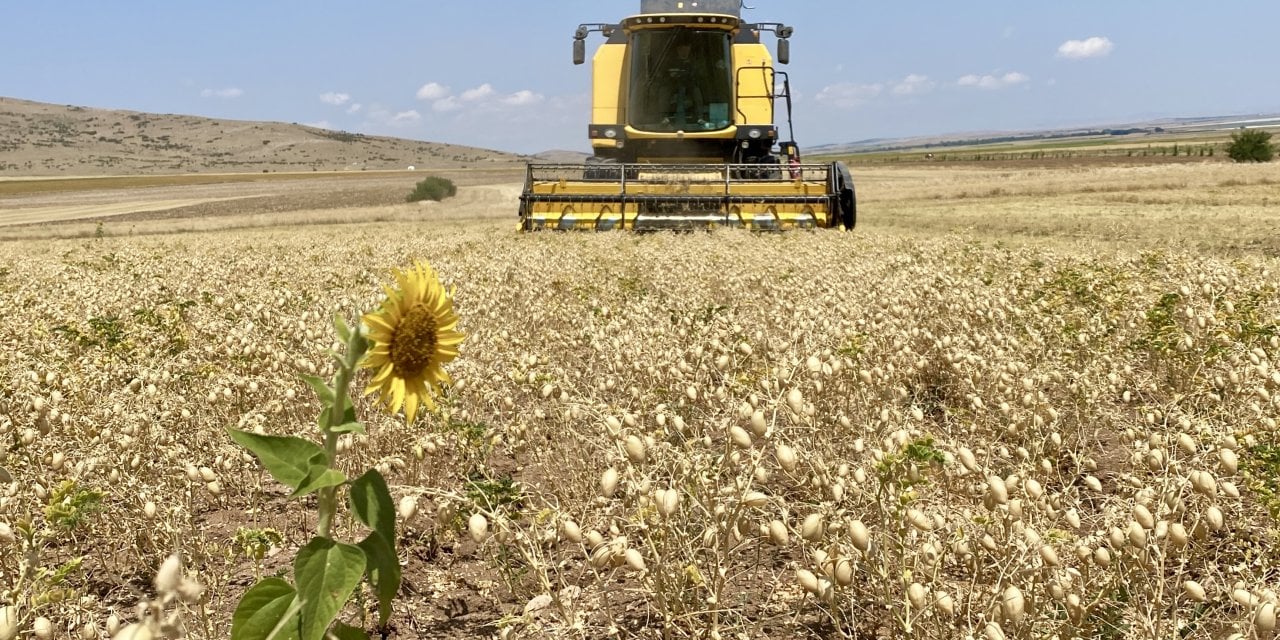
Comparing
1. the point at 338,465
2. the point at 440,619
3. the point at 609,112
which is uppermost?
the point at 609,112

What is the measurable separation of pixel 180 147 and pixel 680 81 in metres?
154

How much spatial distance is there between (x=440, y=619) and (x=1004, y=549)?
1814mm

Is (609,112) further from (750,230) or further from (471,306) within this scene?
(471,306)

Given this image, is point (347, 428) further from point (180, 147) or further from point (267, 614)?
point (180, 147)

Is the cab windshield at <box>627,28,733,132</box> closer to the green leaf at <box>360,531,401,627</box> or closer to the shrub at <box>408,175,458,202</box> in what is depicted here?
the green leaf at <box>360,531,401,627</box>

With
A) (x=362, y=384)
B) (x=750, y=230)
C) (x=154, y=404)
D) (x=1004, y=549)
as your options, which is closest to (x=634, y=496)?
(x=1004, y=549)

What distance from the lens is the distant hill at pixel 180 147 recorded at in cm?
12504

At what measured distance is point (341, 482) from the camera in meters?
1.63

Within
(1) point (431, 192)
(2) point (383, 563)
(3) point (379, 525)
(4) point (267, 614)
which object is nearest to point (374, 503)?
(3) point (379, 525)

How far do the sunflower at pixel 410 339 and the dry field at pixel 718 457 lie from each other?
0.34 m

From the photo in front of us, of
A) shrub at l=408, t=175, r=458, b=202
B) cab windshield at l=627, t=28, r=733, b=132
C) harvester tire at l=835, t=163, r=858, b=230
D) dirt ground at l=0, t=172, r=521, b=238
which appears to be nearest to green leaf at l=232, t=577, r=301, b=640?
harvester tire at l=835, t=163, r=858, b=230

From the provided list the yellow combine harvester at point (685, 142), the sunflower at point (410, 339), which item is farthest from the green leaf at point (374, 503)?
the yellow combine harvester at point (685, 142)

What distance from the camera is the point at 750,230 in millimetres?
13836

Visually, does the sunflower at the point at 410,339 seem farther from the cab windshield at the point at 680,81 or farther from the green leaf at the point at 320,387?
the cab windshield at the point at 680,81
